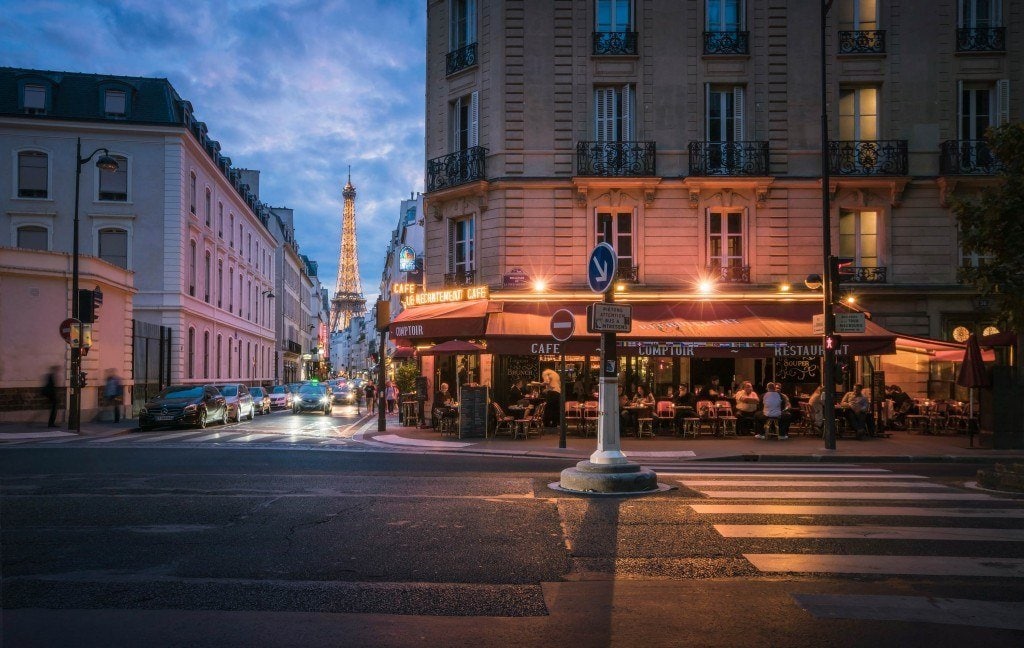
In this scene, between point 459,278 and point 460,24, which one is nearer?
point 459,278

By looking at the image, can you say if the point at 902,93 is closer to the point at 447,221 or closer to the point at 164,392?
the point at 447,221

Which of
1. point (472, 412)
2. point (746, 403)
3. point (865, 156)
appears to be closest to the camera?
point (472, 412)

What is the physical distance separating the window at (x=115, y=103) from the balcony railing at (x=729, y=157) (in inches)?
1018

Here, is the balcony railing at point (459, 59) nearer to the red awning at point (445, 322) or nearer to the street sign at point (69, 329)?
the red awning at point (445, 322)

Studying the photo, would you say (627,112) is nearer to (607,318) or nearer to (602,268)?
(602,268)

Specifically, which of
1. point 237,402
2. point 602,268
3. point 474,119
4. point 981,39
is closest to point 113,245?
point 237,402

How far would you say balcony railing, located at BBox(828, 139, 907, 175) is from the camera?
2239 cm

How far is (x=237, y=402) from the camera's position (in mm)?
30594

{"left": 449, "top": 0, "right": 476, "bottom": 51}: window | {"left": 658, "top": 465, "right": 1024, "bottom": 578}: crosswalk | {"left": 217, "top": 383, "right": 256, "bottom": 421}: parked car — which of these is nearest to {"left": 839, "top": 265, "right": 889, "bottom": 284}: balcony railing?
{"left": 658, "top": 465, "right": 1024, "bottom": 578}: crosswalk

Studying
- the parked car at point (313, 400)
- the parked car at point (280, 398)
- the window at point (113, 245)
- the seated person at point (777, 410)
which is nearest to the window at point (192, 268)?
the window at point (113, 245)

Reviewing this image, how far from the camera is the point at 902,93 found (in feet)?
74.3

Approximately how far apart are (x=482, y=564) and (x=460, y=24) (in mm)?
21349

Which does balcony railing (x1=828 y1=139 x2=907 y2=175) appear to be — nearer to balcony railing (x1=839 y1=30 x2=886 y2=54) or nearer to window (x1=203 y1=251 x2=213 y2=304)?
balcony railing (x1=839 y1=30 x2=886 y2=54)

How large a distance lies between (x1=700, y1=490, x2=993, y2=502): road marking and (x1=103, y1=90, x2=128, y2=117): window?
3348 cm
